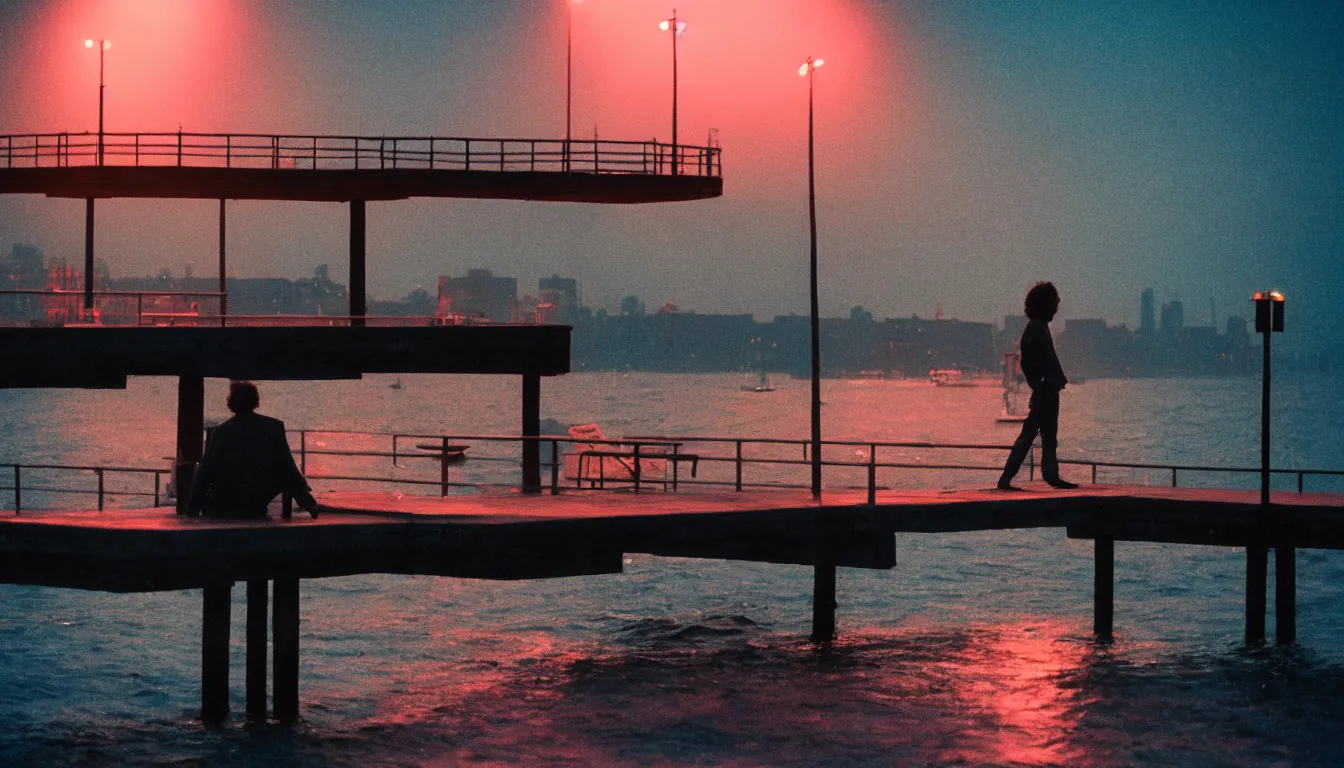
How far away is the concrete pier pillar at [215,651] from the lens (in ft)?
80.0

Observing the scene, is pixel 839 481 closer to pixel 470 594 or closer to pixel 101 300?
pixel 470 594

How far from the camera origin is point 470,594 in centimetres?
5928

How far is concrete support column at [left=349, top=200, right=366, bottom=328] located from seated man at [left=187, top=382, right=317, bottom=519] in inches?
962

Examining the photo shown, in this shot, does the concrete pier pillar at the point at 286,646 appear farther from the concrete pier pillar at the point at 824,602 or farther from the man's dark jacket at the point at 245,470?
the concrete pier pillar at the point at 824,602

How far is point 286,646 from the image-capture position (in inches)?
987

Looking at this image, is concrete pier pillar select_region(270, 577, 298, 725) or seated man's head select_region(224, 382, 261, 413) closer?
seated man's head select_region(224, 382, 261, 413)

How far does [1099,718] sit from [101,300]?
28.7 meters

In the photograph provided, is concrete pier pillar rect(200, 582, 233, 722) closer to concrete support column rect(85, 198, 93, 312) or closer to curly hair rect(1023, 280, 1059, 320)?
curly hair rect(1023, 280, 1059, 320)

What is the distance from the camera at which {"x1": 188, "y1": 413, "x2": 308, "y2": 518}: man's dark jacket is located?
20344mm

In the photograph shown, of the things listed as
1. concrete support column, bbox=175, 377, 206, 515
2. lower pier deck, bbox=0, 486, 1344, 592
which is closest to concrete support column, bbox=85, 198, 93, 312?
concrete support column, bbox=175, 377, 206, 515

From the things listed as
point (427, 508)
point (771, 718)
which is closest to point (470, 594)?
point (771, 718)

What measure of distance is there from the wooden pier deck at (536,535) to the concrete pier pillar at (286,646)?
0.08 ft

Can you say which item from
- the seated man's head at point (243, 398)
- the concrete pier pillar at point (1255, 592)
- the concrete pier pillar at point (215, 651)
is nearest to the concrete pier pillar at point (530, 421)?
the concrete pier pillar at point (215, 651)

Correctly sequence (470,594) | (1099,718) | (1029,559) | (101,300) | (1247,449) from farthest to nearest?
(1247,449), (1029,559), (470,594), (101,300), (1099,718)
